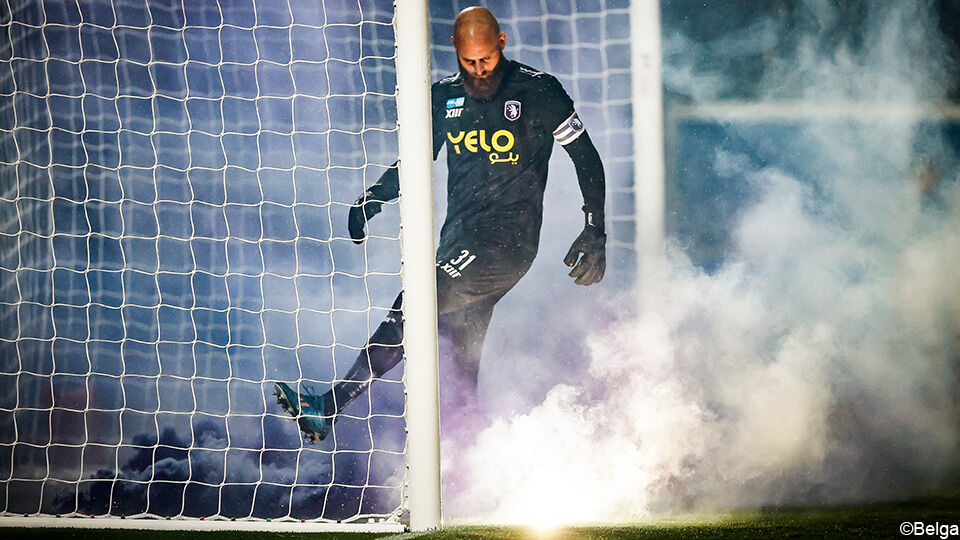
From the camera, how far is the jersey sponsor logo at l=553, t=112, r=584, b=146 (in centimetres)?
221

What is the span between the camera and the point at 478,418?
2252 millimetres

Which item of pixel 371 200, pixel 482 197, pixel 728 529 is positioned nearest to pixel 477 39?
pixel 482 197

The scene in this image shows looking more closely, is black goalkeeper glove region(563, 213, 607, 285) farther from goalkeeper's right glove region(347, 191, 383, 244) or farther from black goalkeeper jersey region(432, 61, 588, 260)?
goalkeeper's right glove region(347, 191, 383, 244)

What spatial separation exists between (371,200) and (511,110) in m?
0.48

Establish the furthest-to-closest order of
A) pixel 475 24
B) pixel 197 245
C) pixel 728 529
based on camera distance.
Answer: pixel 197 245 < pixel 475 24 < pixel 728 529

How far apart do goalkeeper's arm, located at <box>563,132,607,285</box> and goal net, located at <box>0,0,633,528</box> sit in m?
0.03

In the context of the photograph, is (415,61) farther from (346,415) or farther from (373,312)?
(346,415)

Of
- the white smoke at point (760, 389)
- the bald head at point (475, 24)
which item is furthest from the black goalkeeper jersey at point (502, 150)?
the white smoke at point (760, 389)

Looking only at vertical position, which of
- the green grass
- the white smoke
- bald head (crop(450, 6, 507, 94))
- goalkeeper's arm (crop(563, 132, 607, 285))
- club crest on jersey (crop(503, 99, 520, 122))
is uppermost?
bald head (crop(450, 6, 507, 94))

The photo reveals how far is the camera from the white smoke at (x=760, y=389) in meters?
2.24

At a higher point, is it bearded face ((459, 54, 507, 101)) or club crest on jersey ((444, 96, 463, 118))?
bearded face ((459, 54, 507, 101))

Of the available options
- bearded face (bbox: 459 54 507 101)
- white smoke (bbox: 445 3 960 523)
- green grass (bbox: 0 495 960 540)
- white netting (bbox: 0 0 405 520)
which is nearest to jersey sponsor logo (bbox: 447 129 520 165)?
bearded face (bbox: 459 54 507 101)

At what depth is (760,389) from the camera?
7.38 ft

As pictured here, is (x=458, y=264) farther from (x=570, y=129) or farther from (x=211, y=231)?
(x=211, y=231)
